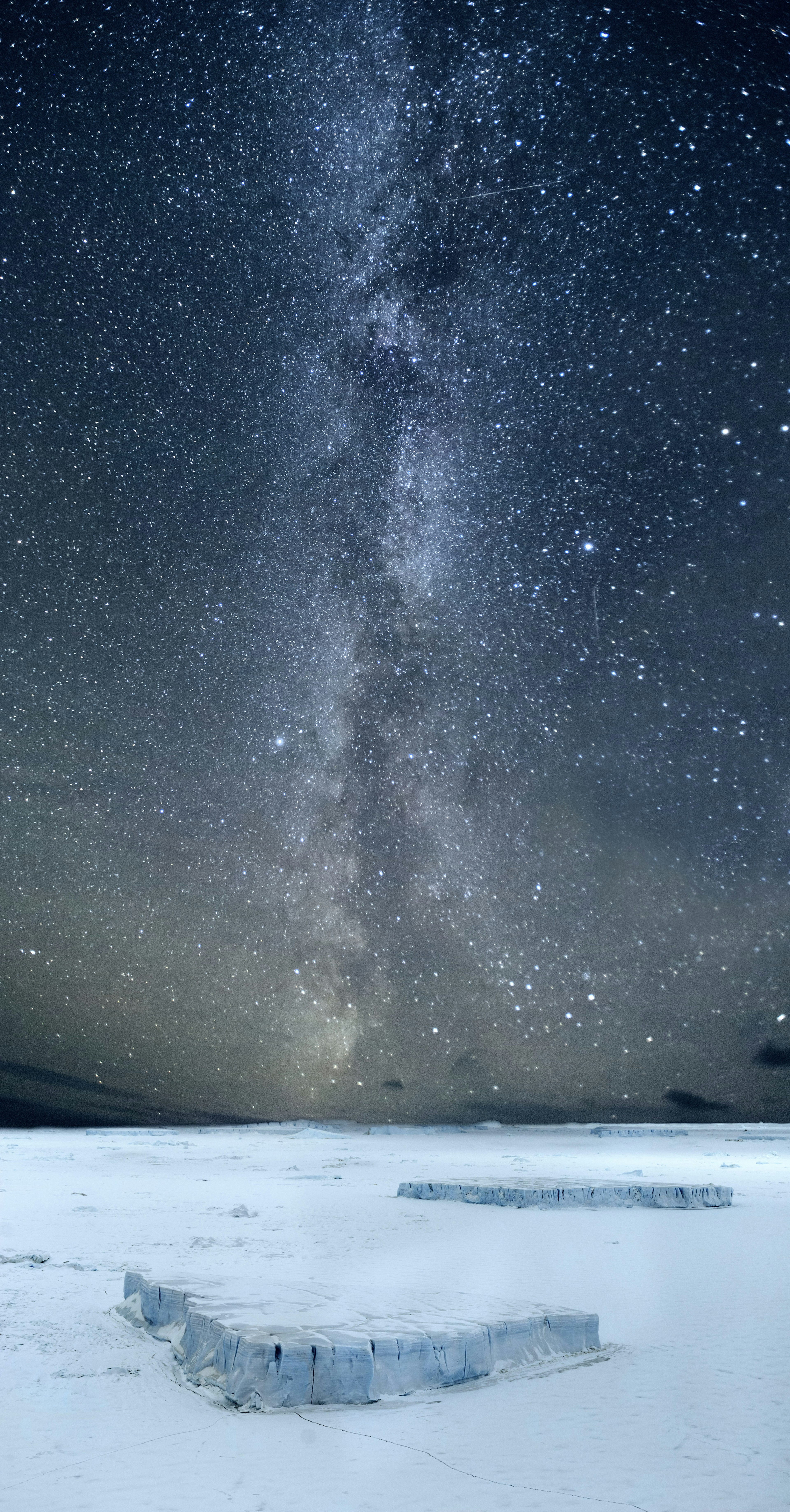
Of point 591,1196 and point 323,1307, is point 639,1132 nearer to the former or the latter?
point 591,1196

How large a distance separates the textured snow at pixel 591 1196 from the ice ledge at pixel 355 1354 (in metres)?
9.13

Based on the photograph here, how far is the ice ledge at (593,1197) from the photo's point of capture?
49.6 feet

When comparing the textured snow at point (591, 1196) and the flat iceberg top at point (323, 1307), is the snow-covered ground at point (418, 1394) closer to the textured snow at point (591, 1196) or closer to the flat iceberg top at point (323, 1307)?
the flat iceberg top at point (323, 1307)

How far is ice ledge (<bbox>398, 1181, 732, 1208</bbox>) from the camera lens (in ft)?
49.6

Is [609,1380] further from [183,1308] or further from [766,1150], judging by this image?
[766,1150]

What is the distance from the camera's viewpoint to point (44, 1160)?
26156 millimetres

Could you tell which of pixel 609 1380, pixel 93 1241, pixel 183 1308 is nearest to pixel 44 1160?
pixel 93 1241

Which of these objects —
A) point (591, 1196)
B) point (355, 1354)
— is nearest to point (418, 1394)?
point (355, 1354)

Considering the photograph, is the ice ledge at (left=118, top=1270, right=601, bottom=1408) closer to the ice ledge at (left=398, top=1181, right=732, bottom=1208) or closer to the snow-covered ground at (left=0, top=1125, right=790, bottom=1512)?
the snow-covered ground at (left=0, top=1125, right=790, bottom=1512)

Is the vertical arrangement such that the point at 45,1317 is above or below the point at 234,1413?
below

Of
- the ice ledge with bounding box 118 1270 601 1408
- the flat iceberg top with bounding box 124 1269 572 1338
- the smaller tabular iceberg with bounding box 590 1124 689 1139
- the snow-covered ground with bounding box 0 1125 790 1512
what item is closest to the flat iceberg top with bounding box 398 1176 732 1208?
→ the snow-covered ground with bounding box 0 1125 790 1512

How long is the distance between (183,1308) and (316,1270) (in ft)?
8.14

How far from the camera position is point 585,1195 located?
607 inches

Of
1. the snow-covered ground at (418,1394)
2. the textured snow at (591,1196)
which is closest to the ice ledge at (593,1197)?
the textured snow at (591,1196)
